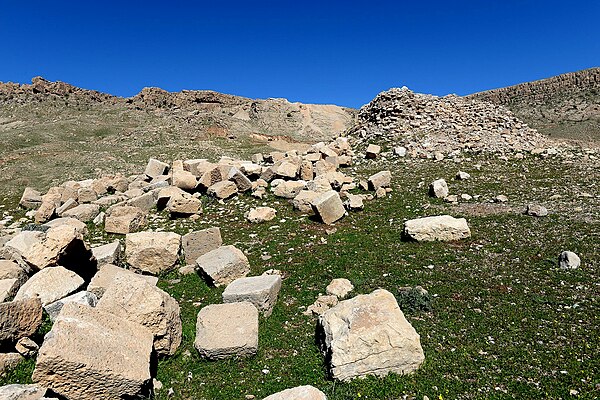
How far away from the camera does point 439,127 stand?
25297mm

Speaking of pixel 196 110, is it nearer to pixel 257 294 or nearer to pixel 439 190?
pixel 439 190

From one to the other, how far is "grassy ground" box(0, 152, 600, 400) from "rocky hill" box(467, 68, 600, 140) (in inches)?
2564

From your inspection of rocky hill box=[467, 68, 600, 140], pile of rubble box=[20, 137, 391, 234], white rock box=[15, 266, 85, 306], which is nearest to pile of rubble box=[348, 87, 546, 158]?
pile of rubble box=[20, 137, 391, 234]

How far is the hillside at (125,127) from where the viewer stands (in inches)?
1374

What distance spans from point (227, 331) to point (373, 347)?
2724 millimetres

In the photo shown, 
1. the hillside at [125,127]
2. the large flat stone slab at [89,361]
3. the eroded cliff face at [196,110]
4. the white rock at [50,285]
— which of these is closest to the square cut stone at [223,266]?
the white rock at [50,285]

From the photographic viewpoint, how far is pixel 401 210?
1458 cm

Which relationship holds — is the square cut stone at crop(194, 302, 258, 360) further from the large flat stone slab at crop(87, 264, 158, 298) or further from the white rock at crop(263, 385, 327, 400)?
the large flat stone slab at crop(87, 264, 158, 298)

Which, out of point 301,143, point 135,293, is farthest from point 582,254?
point 301,143

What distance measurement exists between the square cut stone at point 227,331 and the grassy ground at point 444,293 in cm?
22

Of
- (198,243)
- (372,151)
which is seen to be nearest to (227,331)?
(198,243)

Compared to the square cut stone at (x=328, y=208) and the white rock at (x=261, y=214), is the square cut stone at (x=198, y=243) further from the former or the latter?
the square cut stone at (x=328, y=208)

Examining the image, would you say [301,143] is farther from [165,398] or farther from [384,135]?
[165,398]

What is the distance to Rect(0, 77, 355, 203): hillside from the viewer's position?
34.9m
